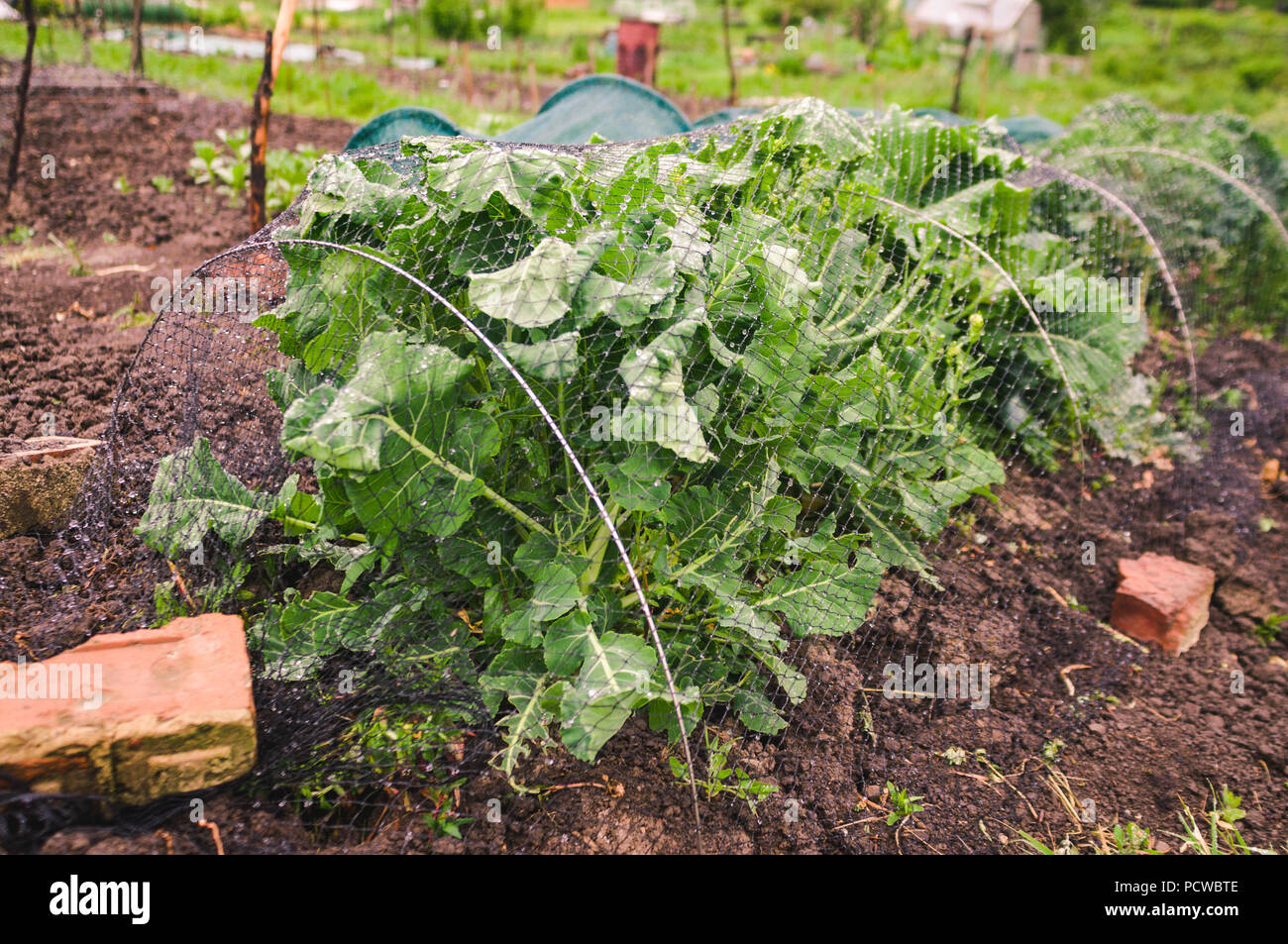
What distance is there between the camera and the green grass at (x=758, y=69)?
27.9 feet

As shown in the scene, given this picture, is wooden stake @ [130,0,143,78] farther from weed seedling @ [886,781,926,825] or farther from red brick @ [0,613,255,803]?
weed seedling @ [886,781,926,825]

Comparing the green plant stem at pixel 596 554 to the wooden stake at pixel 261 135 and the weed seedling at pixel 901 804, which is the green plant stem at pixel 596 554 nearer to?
the weed seedling at pixel 901 804

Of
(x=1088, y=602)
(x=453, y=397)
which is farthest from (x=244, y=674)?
(x=1088, y=602)

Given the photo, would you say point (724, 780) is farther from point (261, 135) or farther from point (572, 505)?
point (261, 135)

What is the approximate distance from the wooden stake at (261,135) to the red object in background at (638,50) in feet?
18.9

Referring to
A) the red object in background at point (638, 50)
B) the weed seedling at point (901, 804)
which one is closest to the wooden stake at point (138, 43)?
the red object in background at point (638, 50)

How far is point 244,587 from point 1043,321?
130 inches

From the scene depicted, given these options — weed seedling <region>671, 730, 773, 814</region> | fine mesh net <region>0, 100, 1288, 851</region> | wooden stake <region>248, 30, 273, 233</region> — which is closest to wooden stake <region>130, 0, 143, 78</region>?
wooden stake <region>248, 30, 273, 233</region>

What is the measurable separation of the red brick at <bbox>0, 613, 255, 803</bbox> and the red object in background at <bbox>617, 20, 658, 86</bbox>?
8304 millimetres

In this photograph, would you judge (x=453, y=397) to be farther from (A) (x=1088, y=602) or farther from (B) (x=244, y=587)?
(A) (x=1088, y=602)

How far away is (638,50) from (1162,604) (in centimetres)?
821

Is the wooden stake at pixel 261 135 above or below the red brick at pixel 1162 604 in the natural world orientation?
above

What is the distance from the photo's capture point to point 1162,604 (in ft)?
10.3

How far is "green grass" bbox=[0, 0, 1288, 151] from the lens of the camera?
27.9 ft
